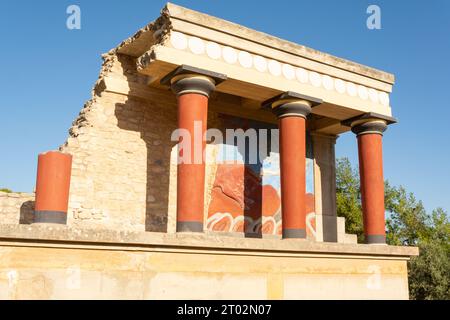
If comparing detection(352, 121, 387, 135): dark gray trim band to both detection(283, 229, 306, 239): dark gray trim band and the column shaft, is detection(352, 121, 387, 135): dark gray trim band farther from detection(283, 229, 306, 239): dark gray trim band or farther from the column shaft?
detection(283, 229, 306, 239): dark gray trim band

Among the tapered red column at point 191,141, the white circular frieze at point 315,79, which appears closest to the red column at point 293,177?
the white circular frieze at point 315,79

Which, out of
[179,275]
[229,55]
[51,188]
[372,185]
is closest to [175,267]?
[179,275]

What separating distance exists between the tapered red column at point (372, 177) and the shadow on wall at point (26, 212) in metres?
7.37

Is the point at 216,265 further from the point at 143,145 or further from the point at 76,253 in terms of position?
the point at 143,145

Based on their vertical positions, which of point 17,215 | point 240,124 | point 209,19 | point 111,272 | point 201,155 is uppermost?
point 209,19

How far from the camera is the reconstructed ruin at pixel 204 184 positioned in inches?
243

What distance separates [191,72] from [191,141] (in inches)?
51.2

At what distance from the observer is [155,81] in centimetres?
1002

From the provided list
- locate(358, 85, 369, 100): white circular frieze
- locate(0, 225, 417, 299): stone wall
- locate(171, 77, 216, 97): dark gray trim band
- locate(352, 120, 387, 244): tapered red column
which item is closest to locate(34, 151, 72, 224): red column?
locate(0, 225, 417, 299): stone wall

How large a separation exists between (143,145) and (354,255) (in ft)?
16.4

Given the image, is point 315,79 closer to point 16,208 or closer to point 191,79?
point 191,79

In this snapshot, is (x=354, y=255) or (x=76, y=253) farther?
(x=354, y=255)

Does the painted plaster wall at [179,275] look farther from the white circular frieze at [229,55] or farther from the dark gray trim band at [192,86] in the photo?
the white circular frieze at [229,55]
